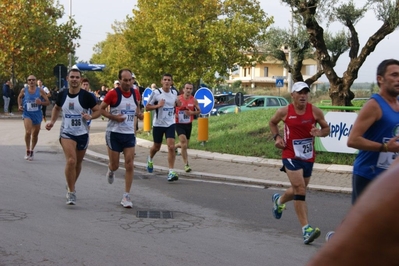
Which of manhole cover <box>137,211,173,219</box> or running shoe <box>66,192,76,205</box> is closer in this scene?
manhole cover <box>137,211,173,219</box>

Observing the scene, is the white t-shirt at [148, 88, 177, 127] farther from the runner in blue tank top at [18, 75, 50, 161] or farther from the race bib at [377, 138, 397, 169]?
the race bib at [377, 138, 397, 169]

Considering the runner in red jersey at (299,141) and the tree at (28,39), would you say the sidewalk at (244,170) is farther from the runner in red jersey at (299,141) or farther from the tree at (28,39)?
the tree at (28,39)

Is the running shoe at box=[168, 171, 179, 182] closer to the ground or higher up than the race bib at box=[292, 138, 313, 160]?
closer to the ground

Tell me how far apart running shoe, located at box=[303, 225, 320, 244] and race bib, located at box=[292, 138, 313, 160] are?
2.74 feet

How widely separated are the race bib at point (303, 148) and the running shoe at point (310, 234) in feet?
2.74

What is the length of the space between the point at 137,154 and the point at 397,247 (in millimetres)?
15352

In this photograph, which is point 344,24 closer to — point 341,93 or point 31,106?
point 341,93

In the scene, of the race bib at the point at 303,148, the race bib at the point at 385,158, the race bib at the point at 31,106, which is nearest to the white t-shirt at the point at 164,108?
the race bib at the point at 31,106

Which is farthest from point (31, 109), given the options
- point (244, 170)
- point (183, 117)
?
point (244, 170)

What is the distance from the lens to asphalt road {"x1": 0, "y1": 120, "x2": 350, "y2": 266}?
6.55 m

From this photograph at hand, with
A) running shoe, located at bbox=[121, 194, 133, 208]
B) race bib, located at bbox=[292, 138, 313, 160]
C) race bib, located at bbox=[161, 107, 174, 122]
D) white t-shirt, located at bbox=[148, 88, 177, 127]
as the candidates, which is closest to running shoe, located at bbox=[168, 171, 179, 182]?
white t-shirt, located at bbox=[148, 88, 177, 127]

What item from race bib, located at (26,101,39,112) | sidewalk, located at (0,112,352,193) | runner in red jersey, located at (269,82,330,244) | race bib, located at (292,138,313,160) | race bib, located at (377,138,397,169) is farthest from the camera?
race bib, located at (26,101,39,112)

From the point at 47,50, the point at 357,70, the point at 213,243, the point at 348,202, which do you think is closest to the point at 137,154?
the point at 357,70

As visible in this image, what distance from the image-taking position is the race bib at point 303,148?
758cm
